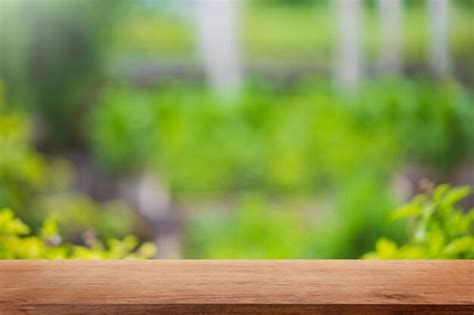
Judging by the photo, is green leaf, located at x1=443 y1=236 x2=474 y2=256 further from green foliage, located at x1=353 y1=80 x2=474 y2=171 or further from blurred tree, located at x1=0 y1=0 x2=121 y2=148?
blurred tree, located at x1=0 y1=0 x2=121 y2=148

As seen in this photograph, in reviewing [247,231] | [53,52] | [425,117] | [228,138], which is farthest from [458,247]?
[53,52]

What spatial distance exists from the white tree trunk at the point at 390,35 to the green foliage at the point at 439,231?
1270 mm

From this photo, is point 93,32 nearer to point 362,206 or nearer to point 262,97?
point 262,97

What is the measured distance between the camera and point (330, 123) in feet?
7.24

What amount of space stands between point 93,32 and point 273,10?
63cm

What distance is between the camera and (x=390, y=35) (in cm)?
211

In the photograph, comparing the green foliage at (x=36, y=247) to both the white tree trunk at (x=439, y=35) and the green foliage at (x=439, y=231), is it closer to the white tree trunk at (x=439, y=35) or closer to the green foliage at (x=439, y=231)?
the green foliage at (x=439, y=231)

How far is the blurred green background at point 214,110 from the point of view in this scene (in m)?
2.07

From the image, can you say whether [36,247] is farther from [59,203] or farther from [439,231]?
[59,203]

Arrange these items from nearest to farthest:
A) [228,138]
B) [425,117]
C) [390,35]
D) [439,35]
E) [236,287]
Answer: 1. [236,287]
2. [425,117]
3. [439,35]
4. [390,35]
5. [228,138]

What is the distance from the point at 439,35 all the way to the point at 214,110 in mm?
800

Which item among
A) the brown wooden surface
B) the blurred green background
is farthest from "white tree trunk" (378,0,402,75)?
the brown wooden surface

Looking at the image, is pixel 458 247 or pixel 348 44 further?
pixel 348 44

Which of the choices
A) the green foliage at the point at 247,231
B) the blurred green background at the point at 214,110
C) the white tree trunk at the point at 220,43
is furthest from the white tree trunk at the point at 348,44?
the green foliage at the point at 247,231
